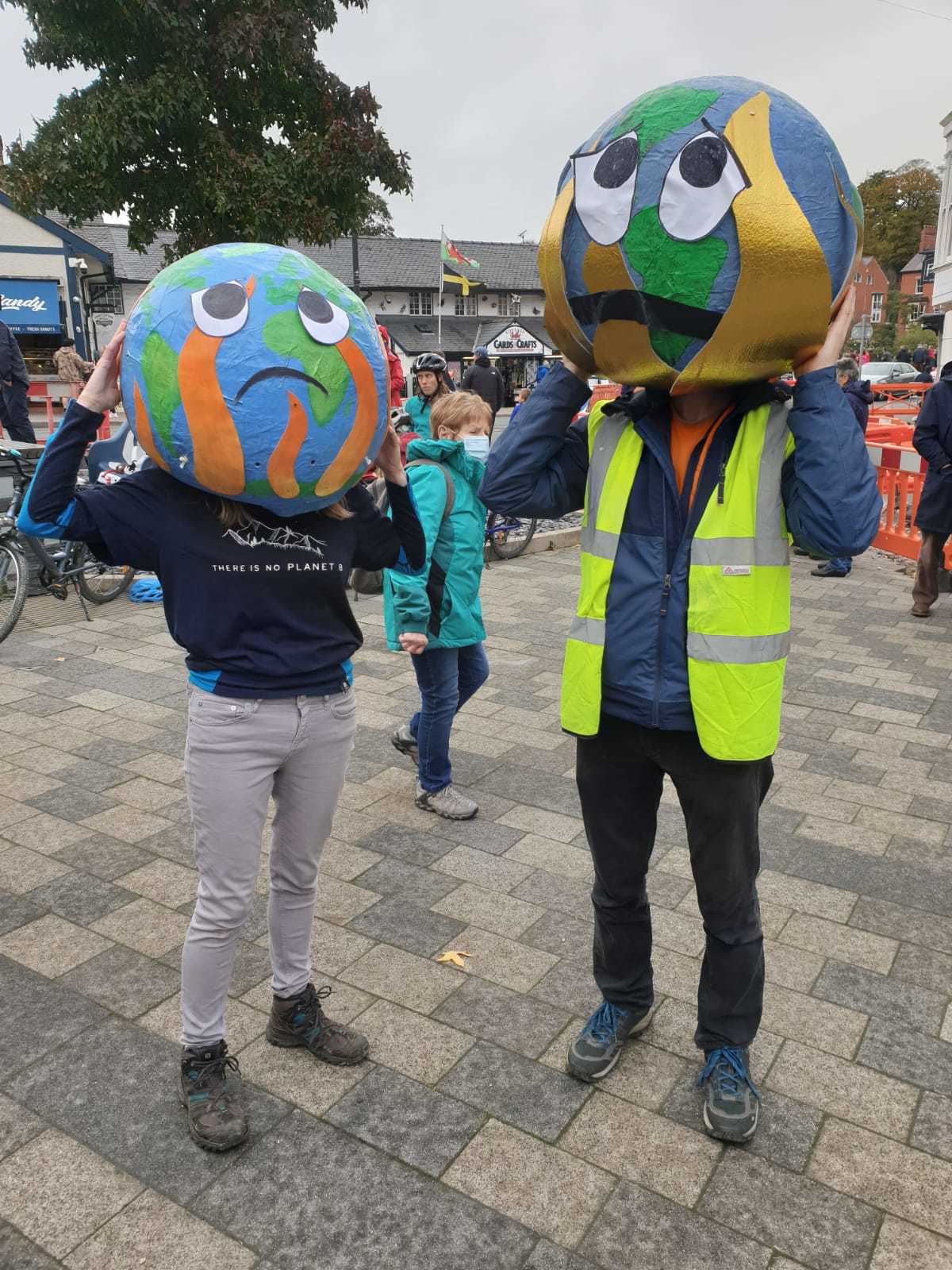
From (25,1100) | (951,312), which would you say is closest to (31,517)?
(25,1100)

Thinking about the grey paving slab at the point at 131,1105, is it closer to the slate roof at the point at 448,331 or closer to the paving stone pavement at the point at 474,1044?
the paving stone pavement at the point at 474,1044

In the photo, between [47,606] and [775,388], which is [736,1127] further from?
[47,606]

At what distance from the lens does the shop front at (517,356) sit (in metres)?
32.1

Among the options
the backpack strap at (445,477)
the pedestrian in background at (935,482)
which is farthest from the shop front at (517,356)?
the backpack strap at (445,477)

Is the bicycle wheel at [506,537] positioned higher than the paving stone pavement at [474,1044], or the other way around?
the bicycle wheel at [506,537]

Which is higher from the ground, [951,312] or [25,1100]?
[951,312]

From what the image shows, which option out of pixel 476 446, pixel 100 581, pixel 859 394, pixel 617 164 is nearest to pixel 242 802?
pixel 617 164

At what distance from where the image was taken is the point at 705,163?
2021mm

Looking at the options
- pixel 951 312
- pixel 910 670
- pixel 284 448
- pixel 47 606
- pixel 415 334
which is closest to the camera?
pixel 284 448

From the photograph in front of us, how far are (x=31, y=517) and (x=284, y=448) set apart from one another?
0.63 m

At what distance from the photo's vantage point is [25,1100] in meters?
2.66

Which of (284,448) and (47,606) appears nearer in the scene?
(284,448)

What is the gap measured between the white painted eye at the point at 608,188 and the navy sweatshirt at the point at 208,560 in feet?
3.15

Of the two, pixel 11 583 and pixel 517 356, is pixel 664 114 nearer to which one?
pixel 11 583
